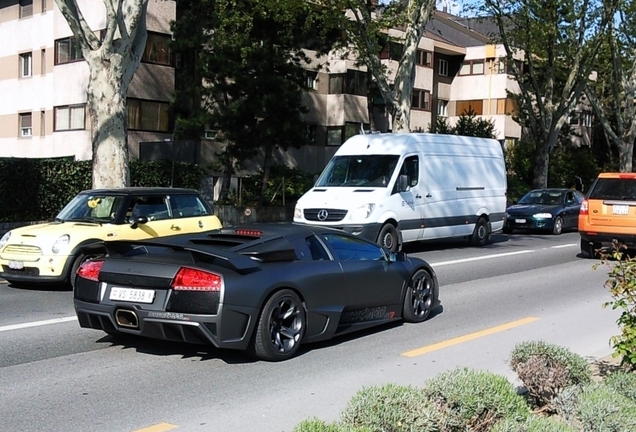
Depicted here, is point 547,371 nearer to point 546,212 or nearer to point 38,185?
point 38,185

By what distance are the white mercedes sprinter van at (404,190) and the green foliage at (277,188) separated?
10.8 metres

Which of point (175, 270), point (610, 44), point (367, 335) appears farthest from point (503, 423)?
point (610, 44)

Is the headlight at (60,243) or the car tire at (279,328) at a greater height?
the headlight at (60,243)

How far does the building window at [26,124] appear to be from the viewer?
124 feet

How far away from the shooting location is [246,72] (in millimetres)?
29156

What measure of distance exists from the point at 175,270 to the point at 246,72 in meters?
22.3

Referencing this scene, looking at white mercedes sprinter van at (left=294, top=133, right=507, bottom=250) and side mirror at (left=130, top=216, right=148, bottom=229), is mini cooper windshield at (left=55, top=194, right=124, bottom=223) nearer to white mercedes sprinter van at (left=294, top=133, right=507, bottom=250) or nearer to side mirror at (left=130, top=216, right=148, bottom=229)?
side mirror at (left=130, top=216, right=148, bottom=229)

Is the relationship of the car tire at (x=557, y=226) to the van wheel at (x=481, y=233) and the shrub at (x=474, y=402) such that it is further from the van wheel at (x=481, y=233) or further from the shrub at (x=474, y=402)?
the shrub at (x=474, y=402)

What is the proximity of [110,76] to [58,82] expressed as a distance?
60.6 feet

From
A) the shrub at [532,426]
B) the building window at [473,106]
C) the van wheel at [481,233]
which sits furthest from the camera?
the building window at [473,106]

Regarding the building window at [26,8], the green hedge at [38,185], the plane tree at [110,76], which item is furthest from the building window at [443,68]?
the plane tree at [110,76]

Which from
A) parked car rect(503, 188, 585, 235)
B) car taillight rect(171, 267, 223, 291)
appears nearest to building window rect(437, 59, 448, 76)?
parked car rect(503, 188, 585, 235)

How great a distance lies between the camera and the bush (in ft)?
15.8

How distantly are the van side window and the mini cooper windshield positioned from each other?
7.28 meters
